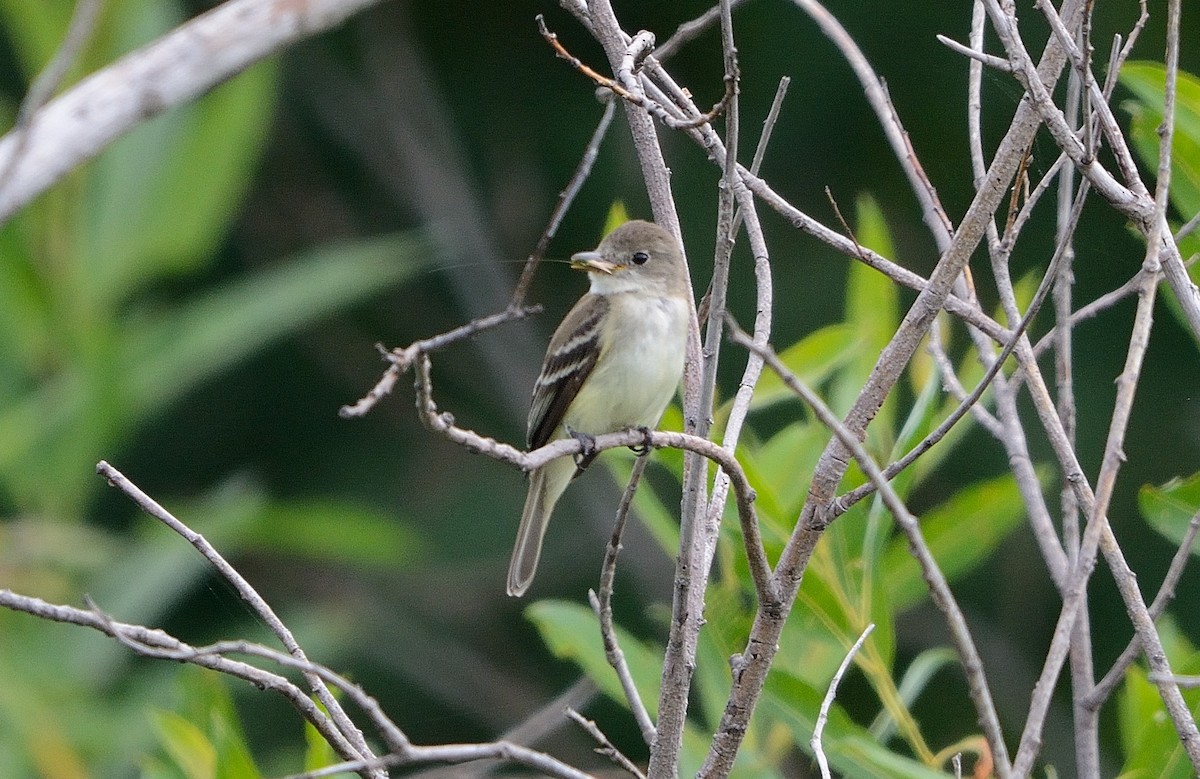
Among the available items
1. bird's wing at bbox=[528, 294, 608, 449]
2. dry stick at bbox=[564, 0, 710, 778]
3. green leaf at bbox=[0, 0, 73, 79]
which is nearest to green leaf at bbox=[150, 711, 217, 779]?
bird's wing at bbox=[528, 294, 608, 449]

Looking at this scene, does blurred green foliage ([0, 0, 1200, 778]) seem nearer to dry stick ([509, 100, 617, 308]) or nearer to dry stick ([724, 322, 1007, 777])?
dry stick ([509, 100, 617, 308])

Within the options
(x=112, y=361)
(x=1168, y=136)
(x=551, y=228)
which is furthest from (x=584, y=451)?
(x=112, y=361)

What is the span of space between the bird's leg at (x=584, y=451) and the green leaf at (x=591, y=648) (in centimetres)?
35

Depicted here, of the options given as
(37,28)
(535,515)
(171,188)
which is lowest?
(535,515)

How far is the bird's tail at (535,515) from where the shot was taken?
4.32 m

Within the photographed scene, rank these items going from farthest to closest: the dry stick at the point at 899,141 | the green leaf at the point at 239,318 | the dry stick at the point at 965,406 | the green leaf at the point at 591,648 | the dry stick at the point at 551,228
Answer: the green leaf at the point at 239,318 < the green leaf at the point at 591,648 < the dry stick at the point at 899,141 < the dry stick at the point at 551,228 < the dry stick at the point at 965,406

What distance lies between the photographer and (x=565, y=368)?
166 inches

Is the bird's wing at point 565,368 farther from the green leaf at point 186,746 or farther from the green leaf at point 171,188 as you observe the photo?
the green leaf at point 171,188

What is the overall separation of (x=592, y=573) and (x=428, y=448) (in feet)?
5.10

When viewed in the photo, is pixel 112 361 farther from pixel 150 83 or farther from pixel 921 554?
pixel 921 554

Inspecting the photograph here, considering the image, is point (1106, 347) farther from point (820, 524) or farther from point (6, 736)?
point (820, 524)

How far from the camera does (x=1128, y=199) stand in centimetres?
242

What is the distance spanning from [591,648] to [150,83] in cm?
209

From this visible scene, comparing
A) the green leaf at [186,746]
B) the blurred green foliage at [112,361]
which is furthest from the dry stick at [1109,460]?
the blurred green foliage at [112,361]
